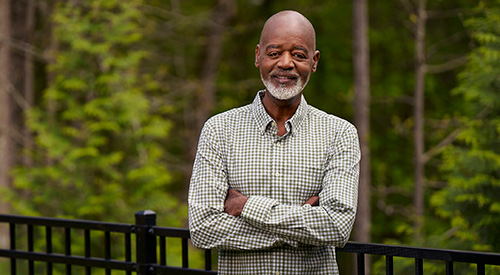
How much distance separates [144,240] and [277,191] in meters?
1.13

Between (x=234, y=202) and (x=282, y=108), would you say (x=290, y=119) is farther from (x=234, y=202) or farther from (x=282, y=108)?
(x=234, y=202)

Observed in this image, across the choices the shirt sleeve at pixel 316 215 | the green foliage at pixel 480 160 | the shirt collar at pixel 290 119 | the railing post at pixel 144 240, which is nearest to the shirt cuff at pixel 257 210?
the shirt sleeve at pixel 316 215

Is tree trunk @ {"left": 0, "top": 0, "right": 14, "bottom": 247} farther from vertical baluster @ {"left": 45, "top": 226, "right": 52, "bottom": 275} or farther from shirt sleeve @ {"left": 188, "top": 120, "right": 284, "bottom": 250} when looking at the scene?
shirt sleeve @ {"left": 188, "top": 120, "right": 284, "bottom": 250}

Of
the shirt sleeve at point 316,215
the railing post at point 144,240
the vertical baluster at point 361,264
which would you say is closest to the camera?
the shirt sleeve at point 316,215

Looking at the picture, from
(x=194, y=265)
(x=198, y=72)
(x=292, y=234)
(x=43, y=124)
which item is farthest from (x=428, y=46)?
(x=292, y=234)

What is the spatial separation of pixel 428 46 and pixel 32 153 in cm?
920

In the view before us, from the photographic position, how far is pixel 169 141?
17.4 metres

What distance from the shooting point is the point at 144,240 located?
139 inches

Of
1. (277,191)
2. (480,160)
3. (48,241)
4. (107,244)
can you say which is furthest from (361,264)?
(480,160)

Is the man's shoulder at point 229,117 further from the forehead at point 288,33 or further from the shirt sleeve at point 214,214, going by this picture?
the forehead at point 288,33

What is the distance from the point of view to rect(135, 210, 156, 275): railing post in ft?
11.6

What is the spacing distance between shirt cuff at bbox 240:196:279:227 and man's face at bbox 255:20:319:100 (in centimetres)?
40

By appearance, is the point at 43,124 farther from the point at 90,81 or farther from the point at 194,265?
the point at 194,265

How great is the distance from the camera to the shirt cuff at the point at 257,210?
8.38ft
